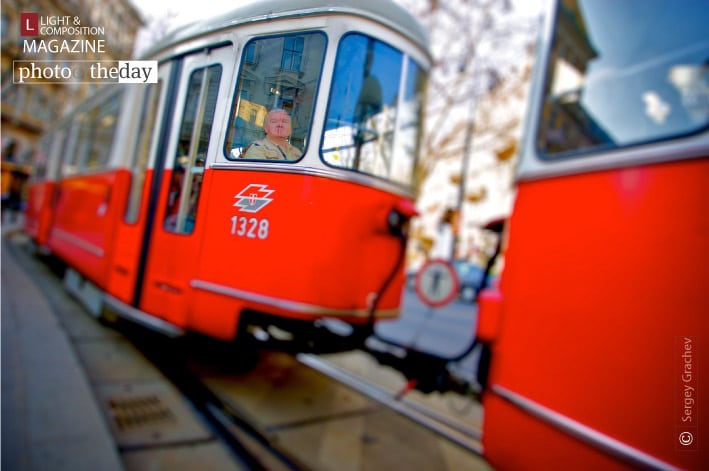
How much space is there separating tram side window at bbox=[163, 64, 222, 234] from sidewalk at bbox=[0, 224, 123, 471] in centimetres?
165

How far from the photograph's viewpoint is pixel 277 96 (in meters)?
0.63

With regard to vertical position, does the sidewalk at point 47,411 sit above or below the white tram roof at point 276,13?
below

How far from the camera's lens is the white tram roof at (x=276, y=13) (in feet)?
2.22

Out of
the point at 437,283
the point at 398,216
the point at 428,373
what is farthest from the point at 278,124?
the point at 437,283

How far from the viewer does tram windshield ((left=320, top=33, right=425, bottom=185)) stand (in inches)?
28.7

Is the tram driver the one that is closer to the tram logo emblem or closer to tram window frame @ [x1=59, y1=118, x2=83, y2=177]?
the tram logo emblem

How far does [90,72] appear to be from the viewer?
97 cm

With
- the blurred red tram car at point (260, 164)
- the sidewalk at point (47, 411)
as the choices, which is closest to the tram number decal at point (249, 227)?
the blurred red tram car at point (260, 164)

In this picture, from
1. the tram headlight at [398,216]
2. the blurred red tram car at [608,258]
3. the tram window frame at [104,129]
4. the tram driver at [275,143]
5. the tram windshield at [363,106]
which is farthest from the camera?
the tram window frame at [104,129]

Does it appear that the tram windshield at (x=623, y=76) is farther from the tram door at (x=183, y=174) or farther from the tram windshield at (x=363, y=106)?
the tram door at (x=183, y=174)

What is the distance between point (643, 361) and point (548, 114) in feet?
4.56

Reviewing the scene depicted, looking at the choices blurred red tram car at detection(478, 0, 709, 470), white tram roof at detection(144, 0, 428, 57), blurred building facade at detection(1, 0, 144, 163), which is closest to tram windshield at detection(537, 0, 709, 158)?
blurred red tram car at detection(478, 0, 709, 470)

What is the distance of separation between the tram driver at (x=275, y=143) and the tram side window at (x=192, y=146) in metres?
0.11

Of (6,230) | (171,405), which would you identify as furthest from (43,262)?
(171,405)
